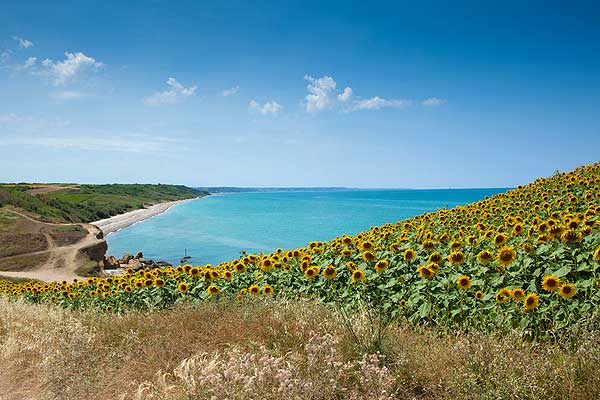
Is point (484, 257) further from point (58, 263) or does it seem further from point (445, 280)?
point (58, 263)

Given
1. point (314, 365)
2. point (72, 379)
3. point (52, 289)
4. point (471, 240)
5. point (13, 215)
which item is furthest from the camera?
point (13, 215)

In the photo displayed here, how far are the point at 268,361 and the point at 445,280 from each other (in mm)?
2604

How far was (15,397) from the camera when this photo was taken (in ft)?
15.9

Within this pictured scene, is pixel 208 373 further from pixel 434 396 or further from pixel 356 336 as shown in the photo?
pixel 434 396

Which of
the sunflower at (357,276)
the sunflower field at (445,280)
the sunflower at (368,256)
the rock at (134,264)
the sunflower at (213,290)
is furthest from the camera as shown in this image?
the rock at (134,264)

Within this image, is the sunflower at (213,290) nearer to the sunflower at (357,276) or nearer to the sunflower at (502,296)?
the sunflower at (357,276)

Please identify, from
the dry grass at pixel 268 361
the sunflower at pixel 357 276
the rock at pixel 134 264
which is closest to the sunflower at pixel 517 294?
the dry grass at pixel 268 361

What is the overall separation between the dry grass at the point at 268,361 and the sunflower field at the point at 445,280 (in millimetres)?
413

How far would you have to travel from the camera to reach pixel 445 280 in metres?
5.10

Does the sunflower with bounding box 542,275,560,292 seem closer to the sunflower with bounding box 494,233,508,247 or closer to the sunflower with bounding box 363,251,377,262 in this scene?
the sunflower with bounding box 494,233,508,247

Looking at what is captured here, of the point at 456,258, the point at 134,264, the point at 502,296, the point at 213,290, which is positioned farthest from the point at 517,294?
the point at 134,264

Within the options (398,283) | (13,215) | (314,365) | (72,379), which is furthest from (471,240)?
(13,215)

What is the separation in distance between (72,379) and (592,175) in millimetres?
13888

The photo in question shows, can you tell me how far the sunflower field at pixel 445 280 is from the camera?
4426 mm
